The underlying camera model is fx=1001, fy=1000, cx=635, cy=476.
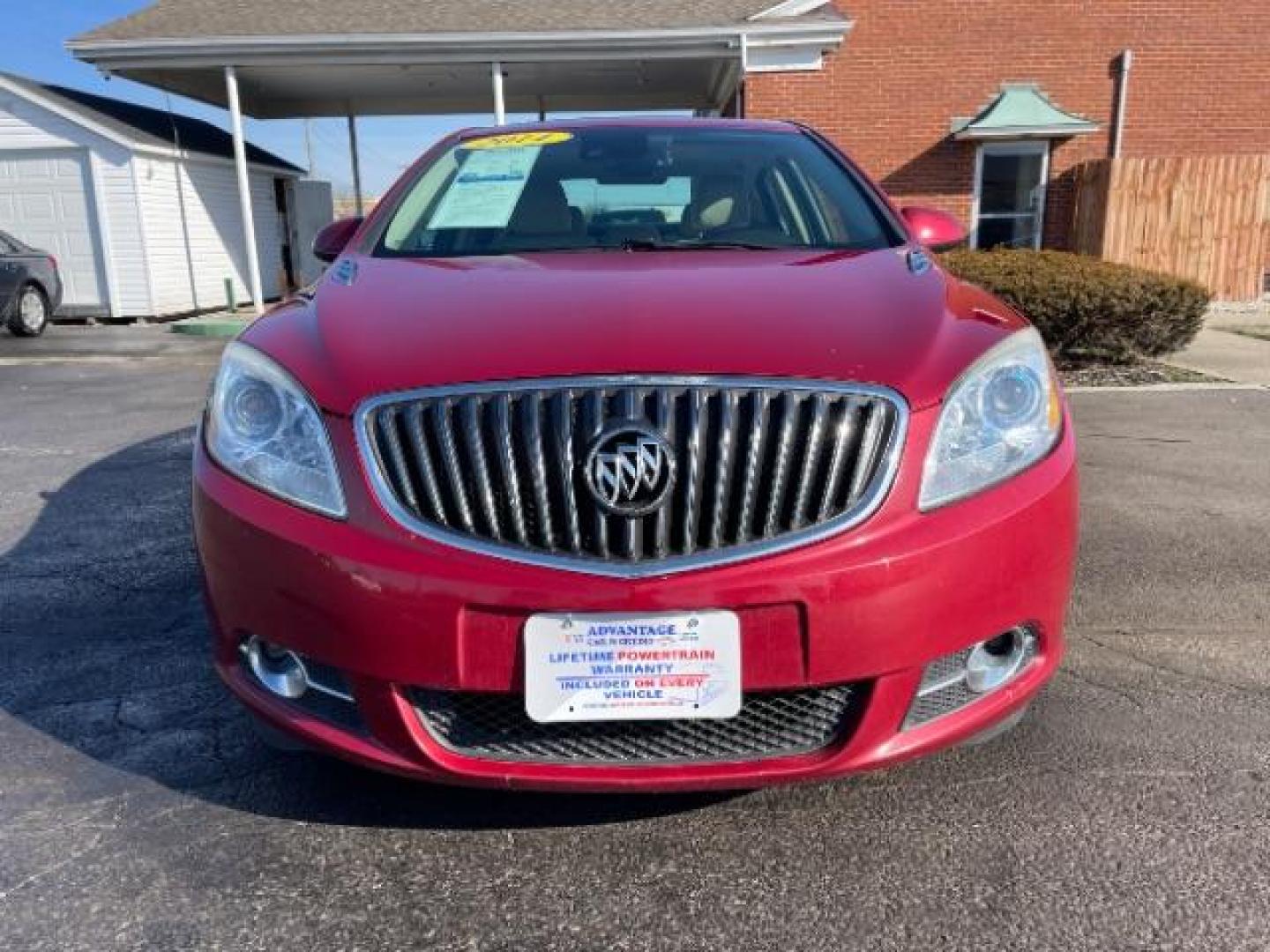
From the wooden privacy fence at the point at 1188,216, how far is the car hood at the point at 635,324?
462 inches

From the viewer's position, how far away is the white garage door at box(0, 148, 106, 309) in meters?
14.0

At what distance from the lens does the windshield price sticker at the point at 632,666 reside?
5.68 feet

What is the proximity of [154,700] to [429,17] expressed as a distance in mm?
11659

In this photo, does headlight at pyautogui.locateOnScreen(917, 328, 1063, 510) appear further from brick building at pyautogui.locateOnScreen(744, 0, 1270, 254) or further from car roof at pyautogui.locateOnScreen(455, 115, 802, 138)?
brick building at pyautogui.locateOnScreen(744, 0, 1270, 254)

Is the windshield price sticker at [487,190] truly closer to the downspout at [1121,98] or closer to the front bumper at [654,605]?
the front bumper at [654,605]

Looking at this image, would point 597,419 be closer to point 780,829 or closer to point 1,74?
point 780,829

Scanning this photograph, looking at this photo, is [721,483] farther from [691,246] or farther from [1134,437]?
[1134,437]

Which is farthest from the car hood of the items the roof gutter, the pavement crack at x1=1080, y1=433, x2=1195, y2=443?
the roof gutter

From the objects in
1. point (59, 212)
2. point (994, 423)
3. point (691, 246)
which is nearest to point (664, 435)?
point (994, 423)

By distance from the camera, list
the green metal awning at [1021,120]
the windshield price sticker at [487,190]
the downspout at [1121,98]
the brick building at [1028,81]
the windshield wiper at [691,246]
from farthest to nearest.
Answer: the downspout at [1121,98], the brick building at [1028,81], the green metal awning at [1021,120], the windshield price sticker at [487,190], the windshield wiper at [691,246]

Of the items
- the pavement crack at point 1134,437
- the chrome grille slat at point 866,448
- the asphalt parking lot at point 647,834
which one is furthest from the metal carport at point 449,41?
the chrome grille slat at point 866,448

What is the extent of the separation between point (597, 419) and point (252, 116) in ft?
56.4

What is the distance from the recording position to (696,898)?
190 cm

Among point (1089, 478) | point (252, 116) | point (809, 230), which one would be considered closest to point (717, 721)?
point (809, 230)
